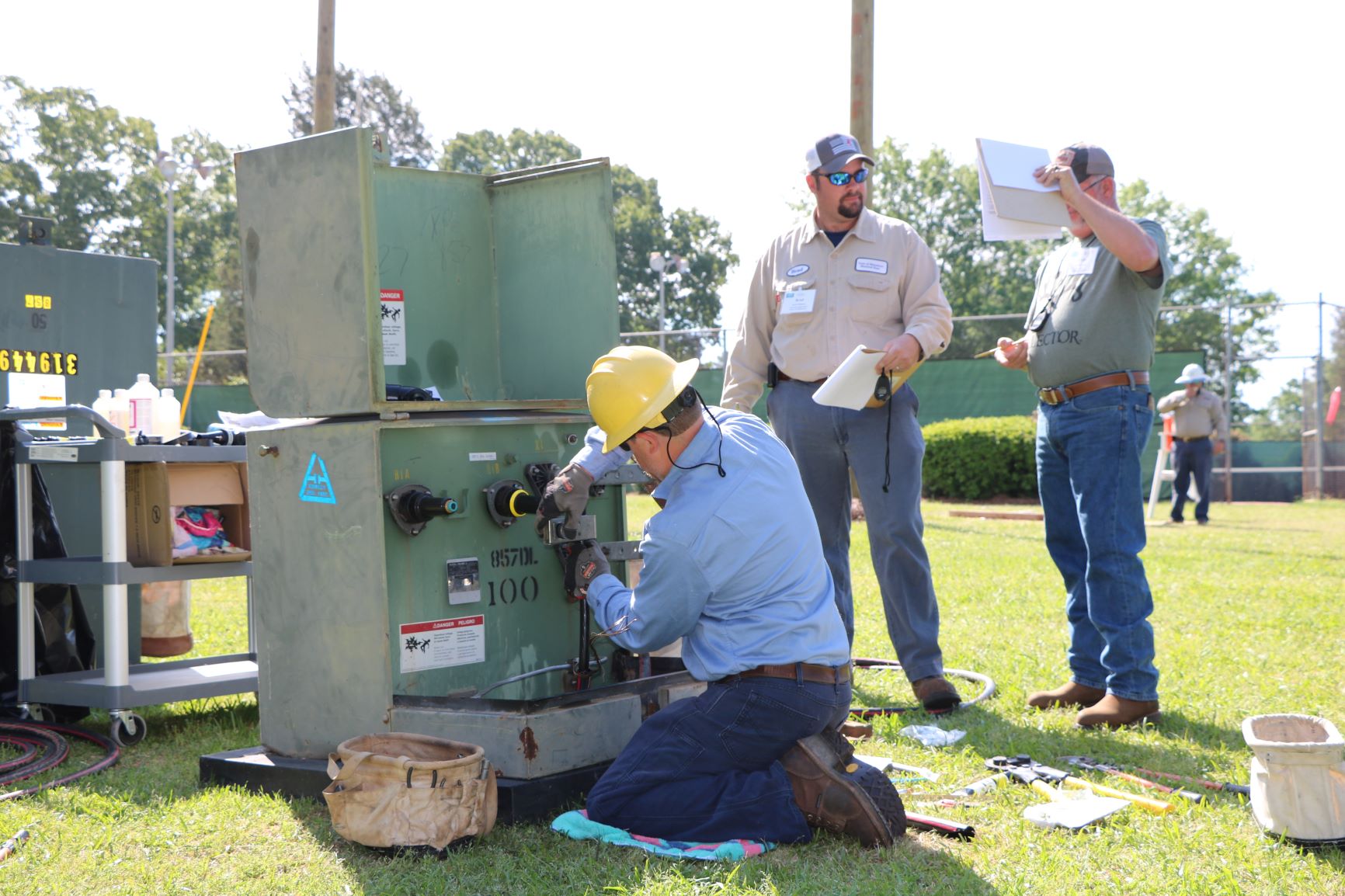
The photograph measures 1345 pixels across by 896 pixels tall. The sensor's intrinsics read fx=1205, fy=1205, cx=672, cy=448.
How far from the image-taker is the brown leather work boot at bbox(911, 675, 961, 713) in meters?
4.51

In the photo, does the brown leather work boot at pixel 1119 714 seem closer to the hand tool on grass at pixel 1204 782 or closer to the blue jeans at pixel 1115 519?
the blue jeans at pixel 1115 519

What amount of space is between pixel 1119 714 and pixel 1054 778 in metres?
0.80

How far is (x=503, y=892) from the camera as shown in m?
2.79

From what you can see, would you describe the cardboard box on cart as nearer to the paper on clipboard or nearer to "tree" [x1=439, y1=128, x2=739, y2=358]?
the paper on clipboard

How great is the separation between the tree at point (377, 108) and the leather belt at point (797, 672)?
4894 cm

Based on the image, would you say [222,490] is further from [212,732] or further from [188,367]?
[188,367]

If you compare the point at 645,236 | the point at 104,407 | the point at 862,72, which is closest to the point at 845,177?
the point at 104,407

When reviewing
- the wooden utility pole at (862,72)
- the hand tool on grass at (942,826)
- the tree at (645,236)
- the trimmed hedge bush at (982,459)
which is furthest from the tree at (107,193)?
the hand tool on grass at (942,826)

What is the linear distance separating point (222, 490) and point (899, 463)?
2711 millimetres

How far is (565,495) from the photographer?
352 cm

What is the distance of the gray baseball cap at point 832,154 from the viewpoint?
459 cm

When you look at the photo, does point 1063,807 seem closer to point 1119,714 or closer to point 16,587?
point 1119,714

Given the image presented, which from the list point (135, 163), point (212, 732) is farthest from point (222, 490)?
point (135, 163)

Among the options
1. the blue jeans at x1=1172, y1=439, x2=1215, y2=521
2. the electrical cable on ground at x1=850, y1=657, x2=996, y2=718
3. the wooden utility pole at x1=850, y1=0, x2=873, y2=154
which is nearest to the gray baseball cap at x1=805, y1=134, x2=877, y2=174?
the electrical cable on ground at x1=850, y1=657, x2=996, y2=718
